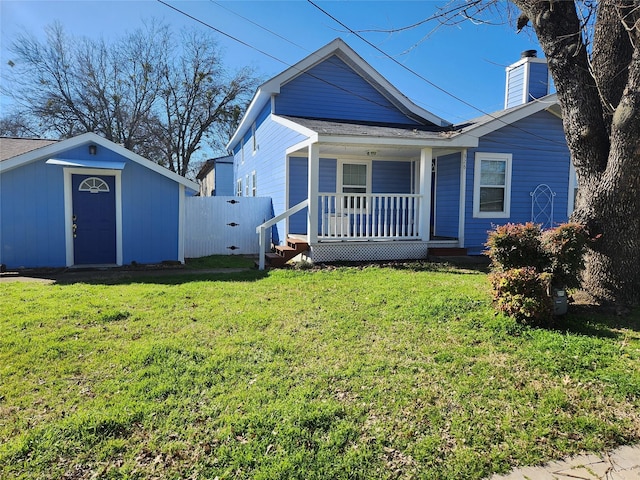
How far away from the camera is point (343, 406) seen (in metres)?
3.21

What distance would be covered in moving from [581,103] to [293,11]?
646cm

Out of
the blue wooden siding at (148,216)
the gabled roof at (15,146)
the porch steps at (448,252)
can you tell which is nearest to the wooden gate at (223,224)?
the blue wooden siding at (148,216)

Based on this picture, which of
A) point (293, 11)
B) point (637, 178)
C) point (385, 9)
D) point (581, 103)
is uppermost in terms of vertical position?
point (293, 11)

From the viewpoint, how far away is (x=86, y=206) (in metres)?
9.26

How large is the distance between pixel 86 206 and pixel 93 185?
51 cm

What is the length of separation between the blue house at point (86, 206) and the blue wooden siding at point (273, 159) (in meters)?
2.85

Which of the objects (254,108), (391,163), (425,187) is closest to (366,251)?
(425,187)

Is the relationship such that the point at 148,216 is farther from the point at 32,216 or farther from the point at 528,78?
the point at 528,78

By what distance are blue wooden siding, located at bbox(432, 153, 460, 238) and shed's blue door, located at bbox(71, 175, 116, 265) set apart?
335 inches

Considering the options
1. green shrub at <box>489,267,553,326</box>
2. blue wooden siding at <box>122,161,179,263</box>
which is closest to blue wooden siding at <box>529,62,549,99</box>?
green shrub at <box>489,267,553,326</box>

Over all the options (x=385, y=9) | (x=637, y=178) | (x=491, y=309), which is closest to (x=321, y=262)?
(x=491, y=309)

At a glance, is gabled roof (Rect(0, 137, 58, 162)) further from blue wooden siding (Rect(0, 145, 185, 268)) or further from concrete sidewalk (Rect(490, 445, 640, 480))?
concrete sidewalk (Rect(490, 445, 640, 480))

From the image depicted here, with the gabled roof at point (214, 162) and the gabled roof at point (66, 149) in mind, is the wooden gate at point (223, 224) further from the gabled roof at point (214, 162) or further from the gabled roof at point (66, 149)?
the gabled roof at point (214, 162)

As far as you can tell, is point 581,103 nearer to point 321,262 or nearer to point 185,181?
point 321,262
